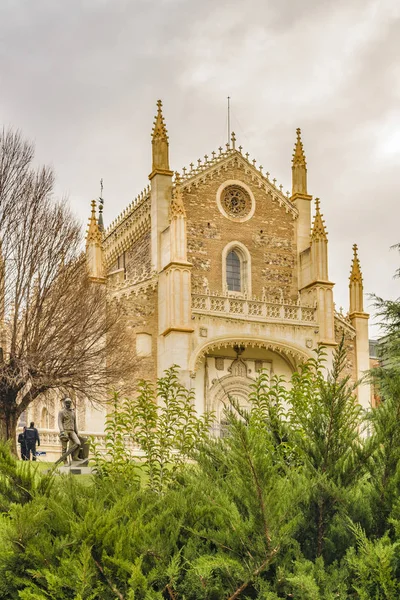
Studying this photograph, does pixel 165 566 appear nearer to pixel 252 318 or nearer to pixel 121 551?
pixel 121 551

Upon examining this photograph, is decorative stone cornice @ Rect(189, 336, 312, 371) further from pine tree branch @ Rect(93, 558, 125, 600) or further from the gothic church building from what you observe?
pine tree branch @ Rect(93, 558, 125, 600)

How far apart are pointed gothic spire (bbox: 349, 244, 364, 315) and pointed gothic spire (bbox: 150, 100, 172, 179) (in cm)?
990

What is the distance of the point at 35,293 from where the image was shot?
22.2 meters

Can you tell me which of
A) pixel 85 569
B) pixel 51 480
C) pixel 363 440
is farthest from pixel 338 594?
pixel 51 480

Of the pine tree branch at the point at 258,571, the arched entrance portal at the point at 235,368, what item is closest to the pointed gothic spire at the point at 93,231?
the arched entrance portal at the point at 235,368

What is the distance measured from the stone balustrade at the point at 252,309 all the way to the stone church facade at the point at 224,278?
45 millimetres

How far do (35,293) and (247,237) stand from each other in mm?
15509

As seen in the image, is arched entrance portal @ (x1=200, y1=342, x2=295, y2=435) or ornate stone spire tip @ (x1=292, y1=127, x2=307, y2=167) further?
ornate stone spire tip @ (x1=292, y1=127, x2=307, y2=167)

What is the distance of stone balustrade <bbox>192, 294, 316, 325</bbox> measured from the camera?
31.9m

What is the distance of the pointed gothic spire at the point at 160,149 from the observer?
34781 millimetres

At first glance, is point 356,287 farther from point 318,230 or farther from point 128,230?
point 128,230

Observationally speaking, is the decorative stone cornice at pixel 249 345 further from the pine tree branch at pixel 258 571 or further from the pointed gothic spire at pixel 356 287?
the pine tree branch at pixel 258 571

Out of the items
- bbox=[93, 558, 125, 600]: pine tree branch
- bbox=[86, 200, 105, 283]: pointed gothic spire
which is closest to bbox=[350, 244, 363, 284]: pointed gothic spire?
bbox=[86, 200, 105, 283]: pointed gothic spire

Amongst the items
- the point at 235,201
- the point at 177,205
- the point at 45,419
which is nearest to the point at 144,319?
the point at 177,205
